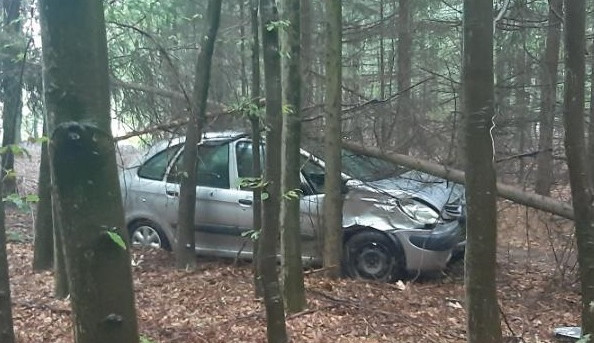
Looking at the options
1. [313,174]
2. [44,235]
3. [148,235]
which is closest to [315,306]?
[313,174]

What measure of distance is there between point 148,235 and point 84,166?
7.99 meters

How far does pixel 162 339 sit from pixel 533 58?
22.7 feet

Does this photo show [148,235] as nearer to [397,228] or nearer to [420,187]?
[397,228]

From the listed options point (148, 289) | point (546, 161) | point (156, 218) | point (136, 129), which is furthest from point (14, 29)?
point (546, 161)

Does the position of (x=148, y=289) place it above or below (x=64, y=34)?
below

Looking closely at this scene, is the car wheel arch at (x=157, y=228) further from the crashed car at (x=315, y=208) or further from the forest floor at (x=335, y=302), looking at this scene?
the forest floor at (x=335, y=302)

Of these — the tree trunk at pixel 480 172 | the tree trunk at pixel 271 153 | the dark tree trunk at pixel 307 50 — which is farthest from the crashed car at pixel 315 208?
the tree trunk at pixel 480 172

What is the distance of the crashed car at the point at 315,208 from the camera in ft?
28.7

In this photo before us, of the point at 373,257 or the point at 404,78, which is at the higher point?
the point at 404,78

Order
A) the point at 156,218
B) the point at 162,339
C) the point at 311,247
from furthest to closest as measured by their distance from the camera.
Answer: the point at 156,218 → the point at 311,247 → the point at 162,339

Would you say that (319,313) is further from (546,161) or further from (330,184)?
(546,161)

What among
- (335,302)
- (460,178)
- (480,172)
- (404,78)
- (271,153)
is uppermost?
(404,78)

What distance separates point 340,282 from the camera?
8492mm

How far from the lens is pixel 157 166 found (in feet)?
32.7
